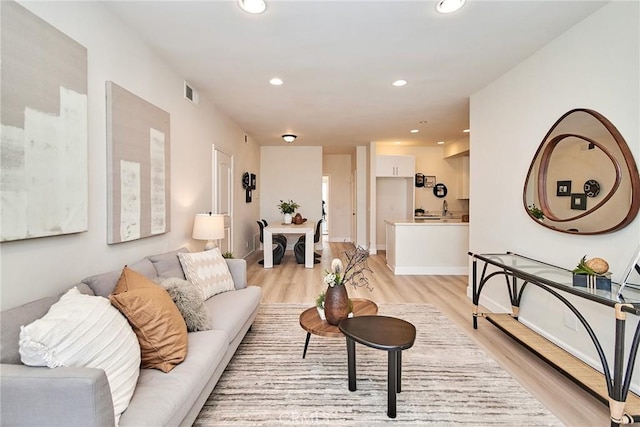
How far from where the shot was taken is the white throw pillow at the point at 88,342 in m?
1.08

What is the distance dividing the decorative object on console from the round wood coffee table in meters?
1.38

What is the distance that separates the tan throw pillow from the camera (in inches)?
57.8

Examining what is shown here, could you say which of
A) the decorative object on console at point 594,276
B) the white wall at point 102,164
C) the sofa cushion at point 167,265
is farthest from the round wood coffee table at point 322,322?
the white wall at point 102,164

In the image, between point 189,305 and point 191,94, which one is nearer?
point 189,305

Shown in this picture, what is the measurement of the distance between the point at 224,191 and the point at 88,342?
3819 mm

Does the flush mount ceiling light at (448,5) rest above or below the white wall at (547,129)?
above

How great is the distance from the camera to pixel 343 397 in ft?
6.42

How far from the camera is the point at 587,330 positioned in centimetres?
179

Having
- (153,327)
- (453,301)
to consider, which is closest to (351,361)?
(153,327)

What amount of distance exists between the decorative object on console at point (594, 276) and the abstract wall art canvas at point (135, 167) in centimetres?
319

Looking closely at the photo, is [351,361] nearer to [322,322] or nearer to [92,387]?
[322,322]

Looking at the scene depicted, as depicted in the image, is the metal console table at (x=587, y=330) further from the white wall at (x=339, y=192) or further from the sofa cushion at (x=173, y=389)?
the white wall at (x=339, y=192)

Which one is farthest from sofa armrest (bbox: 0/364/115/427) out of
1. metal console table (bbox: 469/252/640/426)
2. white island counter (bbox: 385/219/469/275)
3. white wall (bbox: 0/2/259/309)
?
white island counter (bbox: 385/219/469/275)

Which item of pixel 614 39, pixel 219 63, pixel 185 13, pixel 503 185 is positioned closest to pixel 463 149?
pixel 503 185
